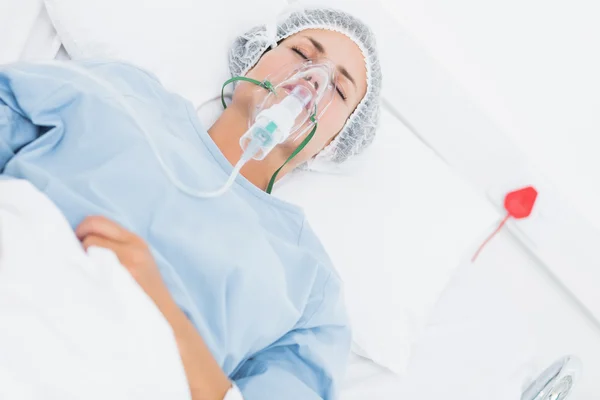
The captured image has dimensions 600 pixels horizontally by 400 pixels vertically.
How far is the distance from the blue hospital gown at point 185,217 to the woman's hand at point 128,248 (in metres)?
0.08

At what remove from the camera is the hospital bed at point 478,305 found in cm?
158

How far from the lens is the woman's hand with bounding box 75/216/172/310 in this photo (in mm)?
974

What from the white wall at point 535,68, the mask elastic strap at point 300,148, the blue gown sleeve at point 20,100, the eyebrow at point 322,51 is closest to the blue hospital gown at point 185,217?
the blue gown sleeve at point 20,100

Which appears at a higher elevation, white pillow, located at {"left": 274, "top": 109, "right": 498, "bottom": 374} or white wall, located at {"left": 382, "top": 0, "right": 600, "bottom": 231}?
white wall, located at {"left": 382, "top": 0, "right": 600, "bottom": 231}

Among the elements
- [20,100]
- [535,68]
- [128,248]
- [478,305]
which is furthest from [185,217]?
[535,68]

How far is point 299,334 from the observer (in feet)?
4.21

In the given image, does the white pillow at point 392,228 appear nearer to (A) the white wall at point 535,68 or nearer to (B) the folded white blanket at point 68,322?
(A) the white wall at point 535,68

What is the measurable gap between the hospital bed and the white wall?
0.10 meters

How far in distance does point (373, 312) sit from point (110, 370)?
0.91 meters

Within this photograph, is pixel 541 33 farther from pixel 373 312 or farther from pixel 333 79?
pixel 373 312

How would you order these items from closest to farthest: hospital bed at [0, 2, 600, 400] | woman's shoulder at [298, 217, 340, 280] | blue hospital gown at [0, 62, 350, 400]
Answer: blue hospital gown at [0, 62, 350, 400] → woman's shoulder at [298, 217, 340, 280] → hospital bed at [0, 2, 600, 400]

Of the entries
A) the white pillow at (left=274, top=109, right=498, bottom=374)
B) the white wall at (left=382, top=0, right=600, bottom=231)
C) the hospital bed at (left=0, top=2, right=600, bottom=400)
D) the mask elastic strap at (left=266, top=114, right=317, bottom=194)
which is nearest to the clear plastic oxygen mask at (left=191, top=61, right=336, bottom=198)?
the mask elastic strap at (left=266, top=114, right=317, bottom=194)

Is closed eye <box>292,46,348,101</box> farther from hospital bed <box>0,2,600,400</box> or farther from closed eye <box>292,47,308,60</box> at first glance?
hospital bed <box>0,2,600,400</box>

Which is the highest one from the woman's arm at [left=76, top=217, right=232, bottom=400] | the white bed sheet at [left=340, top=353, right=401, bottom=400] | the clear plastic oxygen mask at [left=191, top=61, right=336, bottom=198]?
the clear plastic oxygen mask at [left=191, top=61, right=336, bottom=198]
